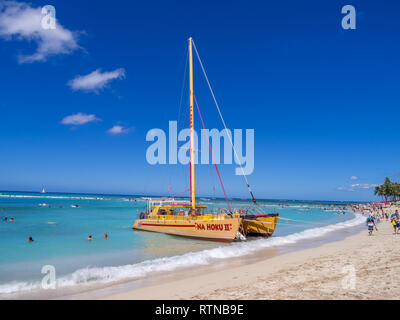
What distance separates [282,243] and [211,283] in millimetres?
13637

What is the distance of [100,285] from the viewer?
10469mm

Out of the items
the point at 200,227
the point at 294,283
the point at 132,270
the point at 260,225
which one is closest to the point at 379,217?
the point at 260,225

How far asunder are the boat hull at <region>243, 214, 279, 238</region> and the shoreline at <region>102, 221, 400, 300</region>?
934cm

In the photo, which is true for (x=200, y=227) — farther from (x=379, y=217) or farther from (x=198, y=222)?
(x=379, y=217)

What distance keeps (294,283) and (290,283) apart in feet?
0.41

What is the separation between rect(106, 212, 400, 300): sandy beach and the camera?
789 centimetres

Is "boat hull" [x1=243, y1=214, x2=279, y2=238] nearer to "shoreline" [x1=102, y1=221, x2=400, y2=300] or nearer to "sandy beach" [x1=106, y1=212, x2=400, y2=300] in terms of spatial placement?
"shoreline" [x1=102, y1=221, x2=400, y2=300]

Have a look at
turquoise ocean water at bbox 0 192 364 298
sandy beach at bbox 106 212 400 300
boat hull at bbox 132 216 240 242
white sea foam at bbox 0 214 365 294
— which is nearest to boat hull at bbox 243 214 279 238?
turquoise ocean water at bbox 0 192 364 298

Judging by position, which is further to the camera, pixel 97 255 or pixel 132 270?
pixel 97 255

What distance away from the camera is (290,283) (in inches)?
361

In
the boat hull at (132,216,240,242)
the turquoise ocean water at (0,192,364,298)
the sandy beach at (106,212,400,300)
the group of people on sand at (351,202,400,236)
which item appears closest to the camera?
the sandy beach at (106,212,400,300)

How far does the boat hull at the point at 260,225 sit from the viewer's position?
72.7ft
